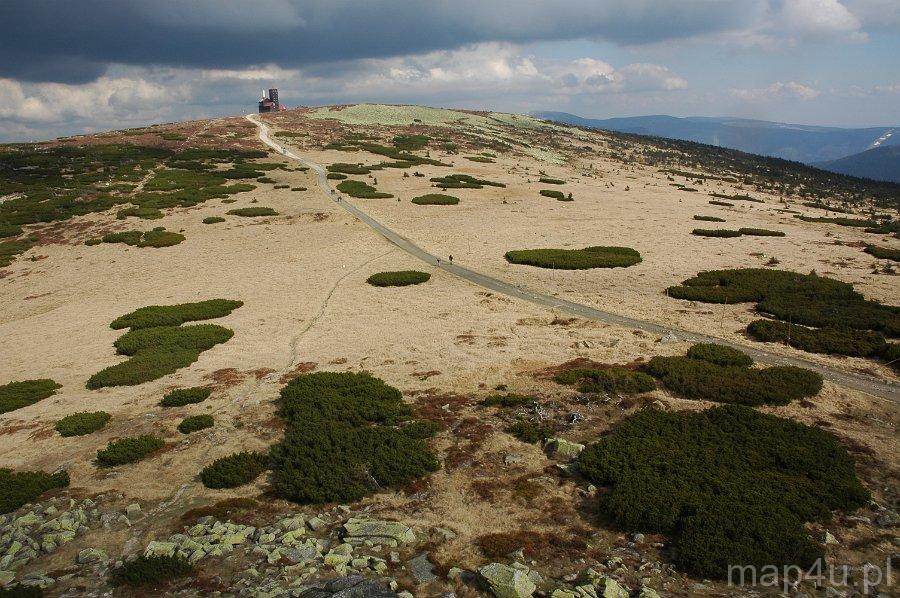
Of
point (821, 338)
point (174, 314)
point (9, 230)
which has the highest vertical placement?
point (821, 338)

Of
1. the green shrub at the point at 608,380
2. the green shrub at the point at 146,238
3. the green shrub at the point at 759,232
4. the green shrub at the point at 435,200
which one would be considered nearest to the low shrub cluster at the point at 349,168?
the green shrub at the point at 435,200

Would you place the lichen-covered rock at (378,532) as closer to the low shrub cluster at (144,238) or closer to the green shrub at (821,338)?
the green shrub at (821,338)

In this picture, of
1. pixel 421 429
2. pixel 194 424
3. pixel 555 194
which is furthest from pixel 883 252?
pixel 194 424

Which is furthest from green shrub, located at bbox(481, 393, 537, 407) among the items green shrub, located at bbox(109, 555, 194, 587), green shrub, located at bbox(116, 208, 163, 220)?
green shrub, located at bbox(116, 208, 163, 220)

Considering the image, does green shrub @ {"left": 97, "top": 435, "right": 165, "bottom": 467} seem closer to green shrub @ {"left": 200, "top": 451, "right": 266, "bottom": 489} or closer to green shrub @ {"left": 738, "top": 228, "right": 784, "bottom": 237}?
green shrub @ {"left": 200, "top": 451, "right": 266, "bottom": 489}

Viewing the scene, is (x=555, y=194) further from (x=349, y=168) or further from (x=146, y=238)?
(x=146, y=238)

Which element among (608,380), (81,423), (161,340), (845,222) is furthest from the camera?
(845,222)

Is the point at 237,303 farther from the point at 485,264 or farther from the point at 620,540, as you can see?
the point at 620,540
